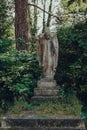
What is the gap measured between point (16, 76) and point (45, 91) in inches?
43.2

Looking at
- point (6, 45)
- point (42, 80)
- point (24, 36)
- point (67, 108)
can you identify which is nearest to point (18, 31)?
point (24, 36)

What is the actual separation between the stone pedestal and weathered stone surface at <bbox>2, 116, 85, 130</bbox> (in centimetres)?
106

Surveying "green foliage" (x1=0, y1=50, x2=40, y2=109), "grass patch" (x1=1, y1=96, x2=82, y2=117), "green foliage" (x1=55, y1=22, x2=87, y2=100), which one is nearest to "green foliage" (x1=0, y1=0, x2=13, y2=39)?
"green foliage" (x1=55, y1=22, x2=87, y2=100)

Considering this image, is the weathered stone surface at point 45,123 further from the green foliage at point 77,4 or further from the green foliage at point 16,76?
the green foliage at point 77,4

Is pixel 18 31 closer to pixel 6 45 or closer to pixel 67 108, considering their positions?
pixel 6 45

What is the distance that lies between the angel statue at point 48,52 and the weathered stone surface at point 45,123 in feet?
5.58

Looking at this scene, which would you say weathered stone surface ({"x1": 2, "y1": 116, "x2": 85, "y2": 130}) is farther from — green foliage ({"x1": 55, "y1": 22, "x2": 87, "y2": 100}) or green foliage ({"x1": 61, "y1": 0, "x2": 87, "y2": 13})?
green foliage ({"x1": 61, "y1": 0, "x2": 87, "y2": 13})

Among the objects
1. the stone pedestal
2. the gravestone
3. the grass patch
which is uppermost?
the gravestone

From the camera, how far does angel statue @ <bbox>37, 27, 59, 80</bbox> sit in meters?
9.73

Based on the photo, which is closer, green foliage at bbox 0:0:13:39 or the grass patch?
the grass patch

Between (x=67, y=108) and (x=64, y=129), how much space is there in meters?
0.71

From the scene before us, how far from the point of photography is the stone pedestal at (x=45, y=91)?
368 inches

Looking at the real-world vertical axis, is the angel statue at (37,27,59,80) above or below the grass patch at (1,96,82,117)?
above

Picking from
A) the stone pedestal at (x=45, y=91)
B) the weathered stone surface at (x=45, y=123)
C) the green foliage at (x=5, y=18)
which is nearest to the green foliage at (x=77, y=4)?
the green foliage at (x=5, y=18)
